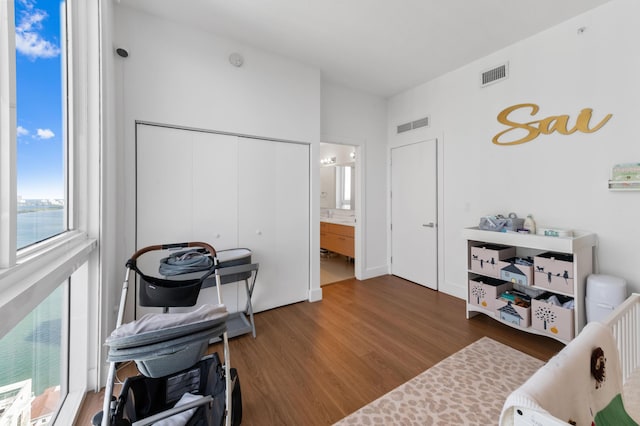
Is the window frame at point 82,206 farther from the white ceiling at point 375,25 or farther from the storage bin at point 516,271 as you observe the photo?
the storage bin at point 516,271

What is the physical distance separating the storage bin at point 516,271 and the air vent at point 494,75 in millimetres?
2101

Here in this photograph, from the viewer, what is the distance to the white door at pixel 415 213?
12.4 ft

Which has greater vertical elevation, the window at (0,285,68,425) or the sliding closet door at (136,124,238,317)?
the sliding closet door at (136,124,238,317)

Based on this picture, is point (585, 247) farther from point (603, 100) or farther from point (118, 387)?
point (118, 387)

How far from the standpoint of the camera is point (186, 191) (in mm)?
2564

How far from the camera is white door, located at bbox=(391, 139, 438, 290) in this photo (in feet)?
12.4

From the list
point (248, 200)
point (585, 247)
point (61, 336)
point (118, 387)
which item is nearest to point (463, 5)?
point (585, 247)

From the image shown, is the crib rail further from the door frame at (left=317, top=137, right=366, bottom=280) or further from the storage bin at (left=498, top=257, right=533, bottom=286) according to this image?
the door frame at (left=317, top=137, right=366, bottom=280)

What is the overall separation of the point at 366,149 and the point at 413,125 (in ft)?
2.63

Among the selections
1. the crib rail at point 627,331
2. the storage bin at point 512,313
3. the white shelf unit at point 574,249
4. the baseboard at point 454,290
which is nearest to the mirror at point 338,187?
the baseboard at point 454,290

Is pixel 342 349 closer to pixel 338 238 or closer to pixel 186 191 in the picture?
pixel 186 191

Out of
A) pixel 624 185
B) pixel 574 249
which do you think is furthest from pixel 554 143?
pixel 574 249

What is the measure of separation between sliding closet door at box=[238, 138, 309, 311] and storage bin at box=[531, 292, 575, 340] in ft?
7.82

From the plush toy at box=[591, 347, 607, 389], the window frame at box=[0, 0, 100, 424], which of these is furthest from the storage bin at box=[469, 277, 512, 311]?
the window frame at box=[0, 0, 100, 424]
